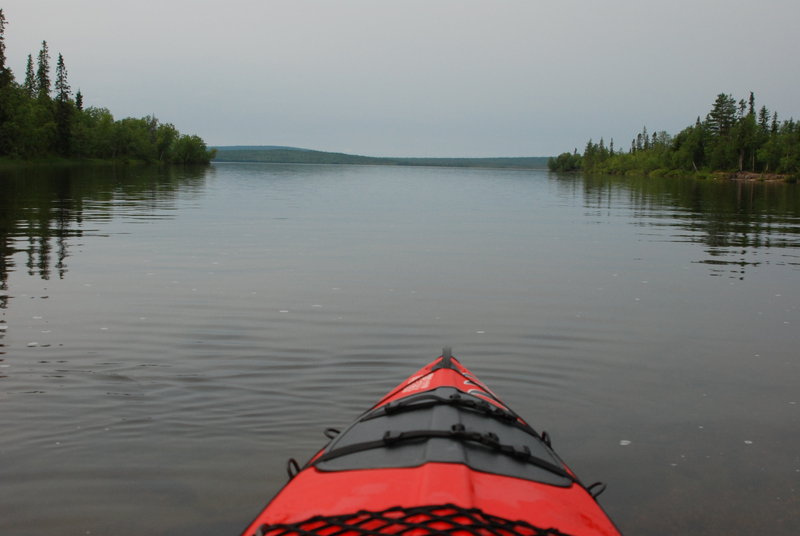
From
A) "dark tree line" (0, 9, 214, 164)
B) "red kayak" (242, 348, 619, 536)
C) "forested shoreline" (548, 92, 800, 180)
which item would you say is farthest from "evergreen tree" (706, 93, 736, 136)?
"red kayak" (242, 348, 619, 536)

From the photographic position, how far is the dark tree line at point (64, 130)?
85238 millimetres

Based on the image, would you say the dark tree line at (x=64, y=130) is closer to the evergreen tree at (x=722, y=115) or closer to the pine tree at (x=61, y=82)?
the pine tree at (x=61, y=82)

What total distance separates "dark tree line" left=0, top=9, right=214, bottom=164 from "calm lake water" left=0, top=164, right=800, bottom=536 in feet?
252

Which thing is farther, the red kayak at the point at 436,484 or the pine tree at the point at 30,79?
Answer: the pine tree at the point at 30,79

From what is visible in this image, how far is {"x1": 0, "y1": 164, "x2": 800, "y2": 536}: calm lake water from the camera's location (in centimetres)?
580

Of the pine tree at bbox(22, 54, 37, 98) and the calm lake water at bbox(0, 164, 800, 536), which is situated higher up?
the pine tree at bbox(22, 54, 37, 98)

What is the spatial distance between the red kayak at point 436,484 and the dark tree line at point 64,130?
91920mm

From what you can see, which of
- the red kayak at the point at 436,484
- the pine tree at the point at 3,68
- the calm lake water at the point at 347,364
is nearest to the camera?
the red kayak at the point at 436,484

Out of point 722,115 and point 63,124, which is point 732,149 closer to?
point 722,115

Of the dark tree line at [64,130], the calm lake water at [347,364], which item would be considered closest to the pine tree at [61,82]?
the dark tree line at [64,130]

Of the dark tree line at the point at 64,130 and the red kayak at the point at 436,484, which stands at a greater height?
the dark tree line at the point at 64,130

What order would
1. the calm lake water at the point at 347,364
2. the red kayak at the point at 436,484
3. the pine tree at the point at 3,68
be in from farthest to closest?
1. the pine tree at the point at 3,68
2. the calm lake water at the point at 347,364
3. the red kayak at the point at 436,484

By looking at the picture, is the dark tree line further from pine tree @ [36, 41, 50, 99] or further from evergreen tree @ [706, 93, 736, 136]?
evergreen tree @ [706, 93, 736, 136]

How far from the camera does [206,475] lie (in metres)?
5.99
